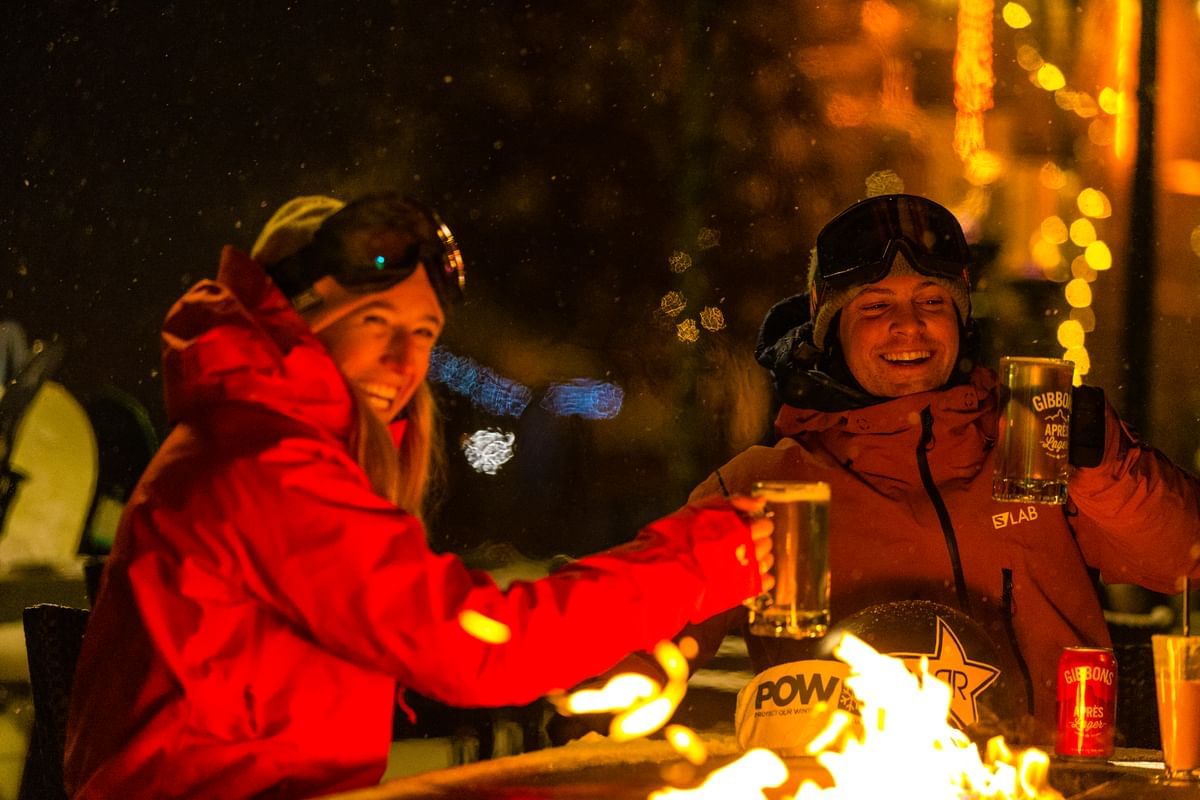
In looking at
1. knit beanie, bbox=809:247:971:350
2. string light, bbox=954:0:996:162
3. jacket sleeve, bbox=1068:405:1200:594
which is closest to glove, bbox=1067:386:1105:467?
jacket sleeve, bbox=1068:405:1200:594

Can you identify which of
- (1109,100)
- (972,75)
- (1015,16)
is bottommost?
(1109,100)

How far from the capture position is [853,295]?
325cm

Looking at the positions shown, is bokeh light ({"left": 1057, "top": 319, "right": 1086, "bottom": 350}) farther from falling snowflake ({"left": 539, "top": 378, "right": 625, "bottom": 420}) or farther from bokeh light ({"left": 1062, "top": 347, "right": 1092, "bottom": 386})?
falling snowflake ({"left": 539, "top": 378, "right": 625, "bottom": 420})

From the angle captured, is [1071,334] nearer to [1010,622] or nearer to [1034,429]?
[1010,622]

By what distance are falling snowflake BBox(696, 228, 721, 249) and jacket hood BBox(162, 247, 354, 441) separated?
346cm

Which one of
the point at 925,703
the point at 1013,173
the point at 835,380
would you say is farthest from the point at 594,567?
the point at 1013,173

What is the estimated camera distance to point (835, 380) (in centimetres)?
330

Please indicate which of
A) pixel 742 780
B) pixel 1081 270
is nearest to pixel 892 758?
pixel 742 780

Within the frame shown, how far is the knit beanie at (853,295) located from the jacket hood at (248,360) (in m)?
1.56

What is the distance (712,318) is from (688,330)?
10 centimetres

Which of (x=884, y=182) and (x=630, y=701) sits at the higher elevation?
(x=884, y=182)

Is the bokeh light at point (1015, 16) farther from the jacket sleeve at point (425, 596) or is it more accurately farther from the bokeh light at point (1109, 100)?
the jacket sleeve at point (425, 596)

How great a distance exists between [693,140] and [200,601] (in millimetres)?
3849

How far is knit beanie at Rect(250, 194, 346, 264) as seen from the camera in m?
2.17
